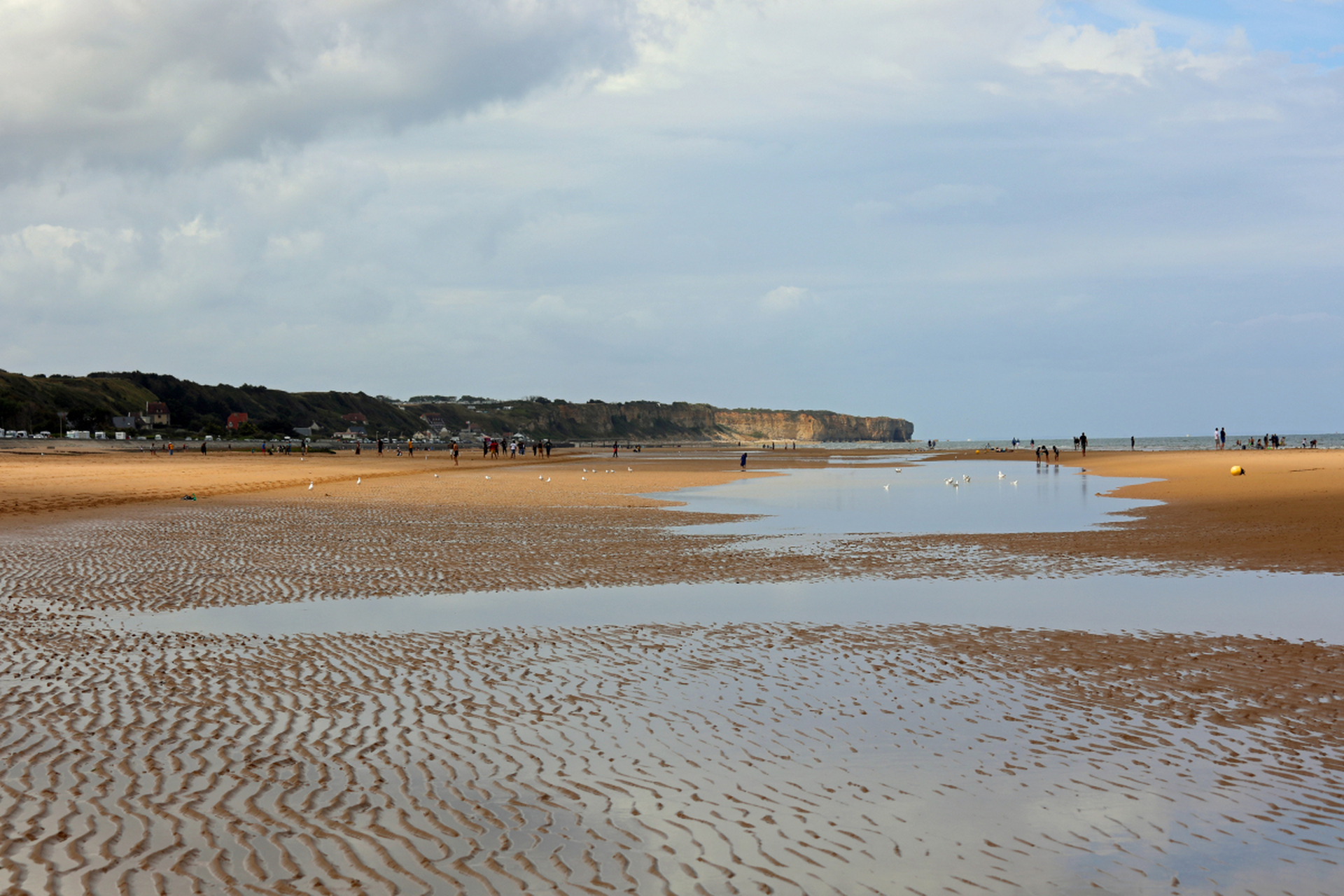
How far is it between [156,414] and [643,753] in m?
166

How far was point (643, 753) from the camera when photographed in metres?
6.75

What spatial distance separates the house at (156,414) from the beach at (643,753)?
149 meters

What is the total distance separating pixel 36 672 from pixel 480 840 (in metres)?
6.09

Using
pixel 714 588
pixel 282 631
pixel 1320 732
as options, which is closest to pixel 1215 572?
pixel 714 588

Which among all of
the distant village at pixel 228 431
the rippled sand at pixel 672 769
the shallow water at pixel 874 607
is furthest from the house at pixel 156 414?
the rippled sand at pixel 672 769

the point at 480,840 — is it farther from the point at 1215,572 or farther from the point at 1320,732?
the point at 1215,572

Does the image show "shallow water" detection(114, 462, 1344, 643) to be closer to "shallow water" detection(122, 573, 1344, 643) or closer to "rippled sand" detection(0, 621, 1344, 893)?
"shallow water" detection(122, 573, 1344, 643)

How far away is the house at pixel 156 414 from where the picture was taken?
147m

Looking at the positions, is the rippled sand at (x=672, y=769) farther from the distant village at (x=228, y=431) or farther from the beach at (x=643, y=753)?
the distant village at (x=228, y=431)

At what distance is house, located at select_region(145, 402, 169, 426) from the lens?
147 metres

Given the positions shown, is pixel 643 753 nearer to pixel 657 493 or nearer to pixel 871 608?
pixel 871 608

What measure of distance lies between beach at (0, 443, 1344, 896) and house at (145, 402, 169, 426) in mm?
149064

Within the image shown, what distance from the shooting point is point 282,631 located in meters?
11.1

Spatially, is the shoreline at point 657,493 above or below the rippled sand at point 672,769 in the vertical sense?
above
